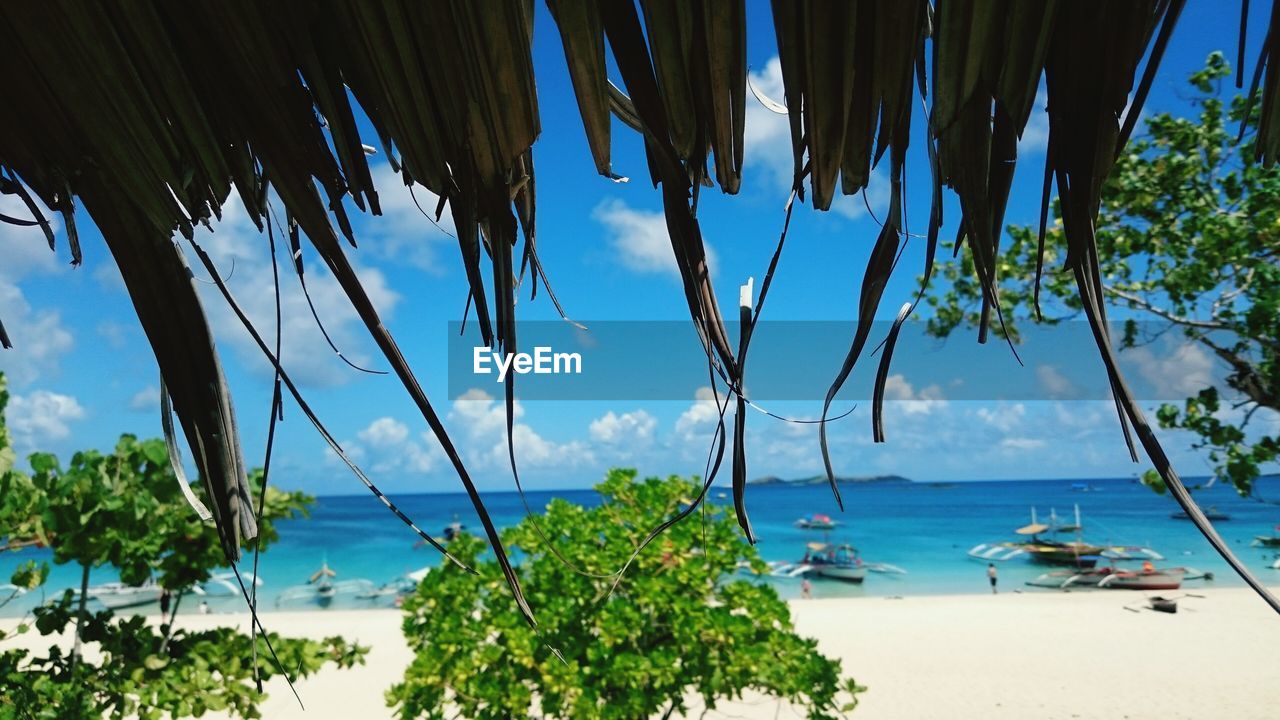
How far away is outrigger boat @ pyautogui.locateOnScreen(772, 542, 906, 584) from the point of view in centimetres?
1970

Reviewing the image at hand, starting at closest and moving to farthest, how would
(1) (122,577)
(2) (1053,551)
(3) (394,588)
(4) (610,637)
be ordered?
1. (1) (122,577)
2. (4) (610,637)
3. (3) (394,588)
4. (2) (1053,551)

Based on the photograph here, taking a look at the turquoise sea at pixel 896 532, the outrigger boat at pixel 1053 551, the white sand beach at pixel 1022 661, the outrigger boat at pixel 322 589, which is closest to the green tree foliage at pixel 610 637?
the white sand beach at pixel 1022 661

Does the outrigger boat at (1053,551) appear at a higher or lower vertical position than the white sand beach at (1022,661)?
lower

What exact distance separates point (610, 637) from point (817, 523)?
2654cm

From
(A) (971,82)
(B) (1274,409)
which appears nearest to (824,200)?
(A) (971,82)

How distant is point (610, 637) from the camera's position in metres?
3.28

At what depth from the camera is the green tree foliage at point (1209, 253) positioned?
461 cm

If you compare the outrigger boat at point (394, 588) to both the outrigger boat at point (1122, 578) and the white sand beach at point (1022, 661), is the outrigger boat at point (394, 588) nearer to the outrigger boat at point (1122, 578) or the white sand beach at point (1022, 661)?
the white sand beach at point (1022, 661)

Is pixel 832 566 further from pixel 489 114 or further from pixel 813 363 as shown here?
pixel 489 114

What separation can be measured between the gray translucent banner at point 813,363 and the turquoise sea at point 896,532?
477 cm

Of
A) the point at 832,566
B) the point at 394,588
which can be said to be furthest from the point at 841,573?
the point at 394,588

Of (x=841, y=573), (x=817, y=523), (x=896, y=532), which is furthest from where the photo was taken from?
(x=817, y=523)

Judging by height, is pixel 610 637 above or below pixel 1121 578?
above

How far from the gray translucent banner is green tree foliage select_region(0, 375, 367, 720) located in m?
1.26
